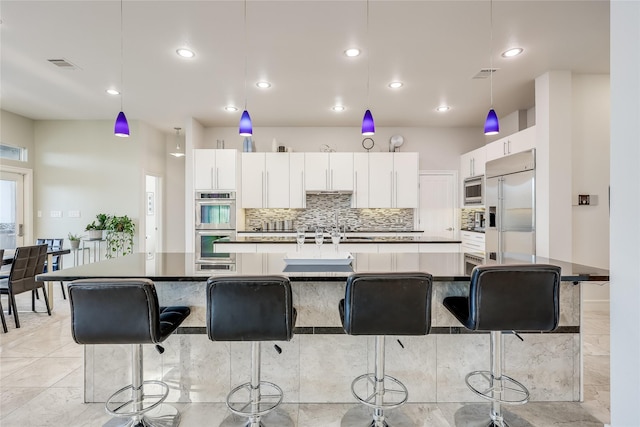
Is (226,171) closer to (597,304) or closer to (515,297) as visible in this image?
(515,297)

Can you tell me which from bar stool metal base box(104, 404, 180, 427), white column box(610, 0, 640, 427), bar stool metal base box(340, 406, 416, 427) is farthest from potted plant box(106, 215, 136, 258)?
white column box(610, 0, 640, 427)

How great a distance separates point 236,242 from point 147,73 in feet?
7.19

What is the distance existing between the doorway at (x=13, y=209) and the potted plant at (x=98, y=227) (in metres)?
1.01

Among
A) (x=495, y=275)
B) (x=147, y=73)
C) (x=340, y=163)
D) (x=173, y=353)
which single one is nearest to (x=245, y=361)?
(x=173, y=353)

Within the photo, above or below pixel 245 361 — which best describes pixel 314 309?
above

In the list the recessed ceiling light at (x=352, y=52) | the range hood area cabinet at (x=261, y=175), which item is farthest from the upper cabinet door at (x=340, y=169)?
the recessed ceiling light at (x=352, y=52)

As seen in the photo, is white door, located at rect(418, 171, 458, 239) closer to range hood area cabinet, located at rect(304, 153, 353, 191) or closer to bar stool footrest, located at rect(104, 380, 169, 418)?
range hood area cabinet, located at rect(304, 153, 353, 191)

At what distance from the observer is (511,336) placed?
7.26 ft

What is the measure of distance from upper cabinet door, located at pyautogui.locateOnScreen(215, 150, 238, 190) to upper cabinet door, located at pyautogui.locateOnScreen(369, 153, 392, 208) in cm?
228

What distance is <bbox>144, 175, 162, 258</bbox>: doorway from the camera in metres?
6.68

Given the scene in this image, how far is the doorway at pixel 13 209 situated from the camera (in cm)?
541

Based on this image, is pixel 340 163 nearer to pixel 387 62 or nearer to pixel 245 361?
pixel 387 62

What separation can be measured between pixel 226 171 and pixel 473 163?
13.3ft

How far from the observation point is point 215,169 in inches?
215
